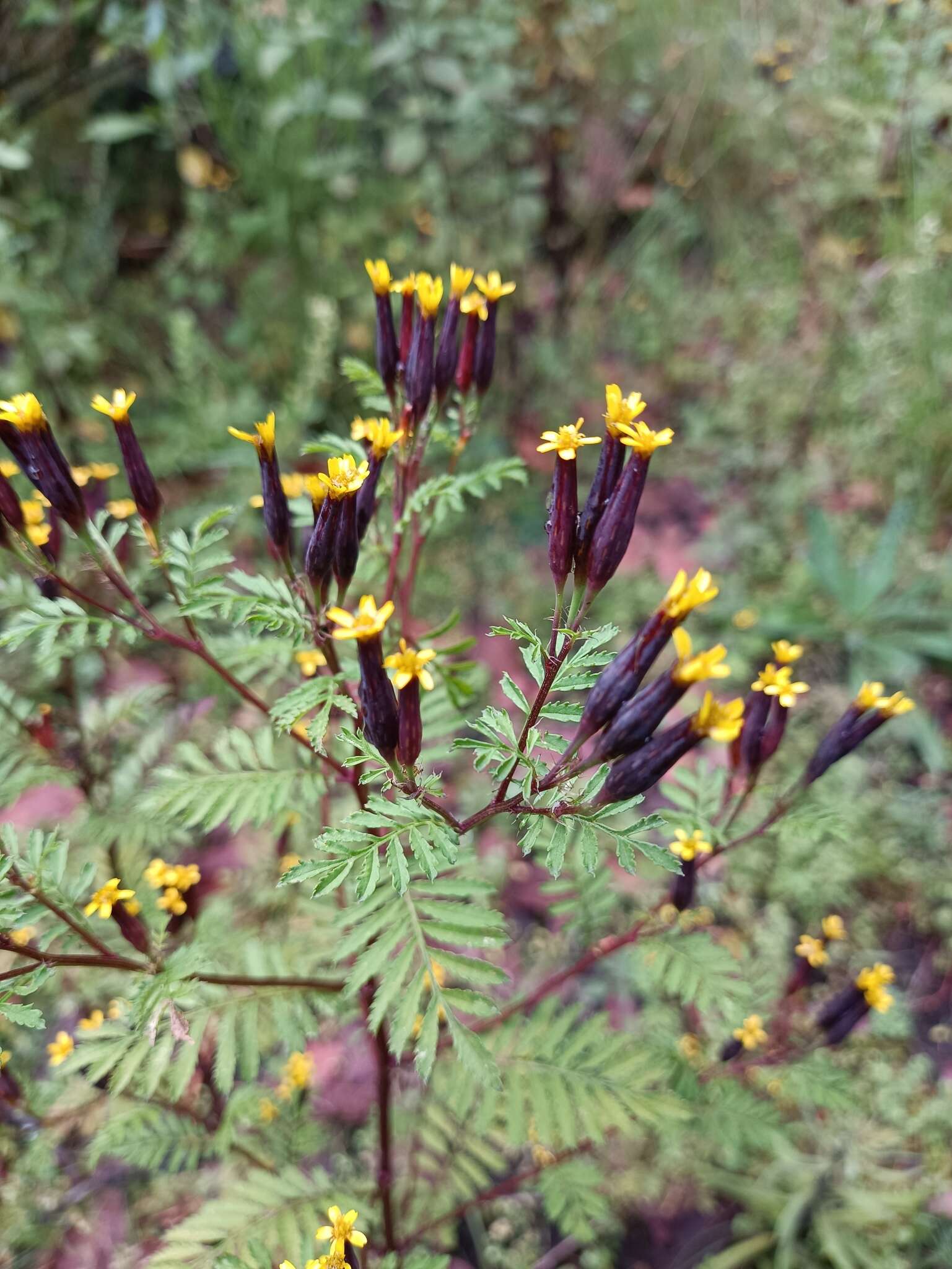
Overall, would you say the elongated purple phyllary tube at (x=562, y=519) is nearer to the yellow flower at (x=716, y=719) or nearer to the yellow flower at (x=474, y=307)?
the yellow flower at (x=716, y=719)

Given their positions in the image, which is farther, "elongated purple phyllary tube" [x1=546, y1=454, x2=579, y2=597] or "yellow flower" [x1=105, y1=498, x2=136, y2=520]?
"yellow flower" [x1=105, y1=498, x2=136, y2=520]

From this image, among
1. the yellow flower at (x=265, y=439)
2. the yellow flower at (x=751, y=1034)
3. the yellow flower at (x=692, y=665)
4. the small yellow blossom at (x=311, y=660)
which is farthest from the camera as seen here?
the yellow flower at (x=751, y=1034)

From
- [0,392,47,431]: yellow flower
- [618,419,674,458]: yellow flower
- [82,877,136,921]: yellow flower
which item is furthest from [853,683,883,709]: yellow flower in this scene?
[0,392,47,431]: yellow flower

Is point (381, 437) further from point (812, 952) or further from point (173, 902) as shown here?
point (812, 952)

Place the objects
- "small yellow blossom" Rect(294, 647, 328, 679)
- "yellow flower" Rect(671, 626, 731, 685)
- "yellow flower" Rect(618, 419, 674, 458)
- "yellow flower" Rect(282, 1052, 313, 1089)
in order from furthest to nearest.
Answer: "yellow flower" Rect(282, 1052, 313, 1089), "small yellow blossom" Rect(294, 647, 328, 679), "yellow flower" Rect(618, 419, 674, 458), "yellow flower" Rect(671, 626, 731, 685)

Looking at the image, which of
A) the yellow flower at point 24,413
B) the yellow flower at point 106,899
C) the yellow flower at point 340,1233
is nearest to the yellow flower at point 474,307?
the yellow flower at point 24,413

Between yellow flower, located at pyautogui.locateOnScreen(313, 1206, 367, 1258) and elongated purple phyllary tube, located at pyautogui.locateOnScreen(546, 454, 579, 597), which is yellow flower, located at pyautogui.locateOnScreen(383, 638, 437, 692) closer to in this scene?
elongated purple phyllary tube, located at pyautogui.locateOnScreen(546, 454, 579, 597)

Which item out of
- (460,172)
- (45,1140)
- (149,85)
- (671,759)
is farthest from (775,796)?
(149,85)
